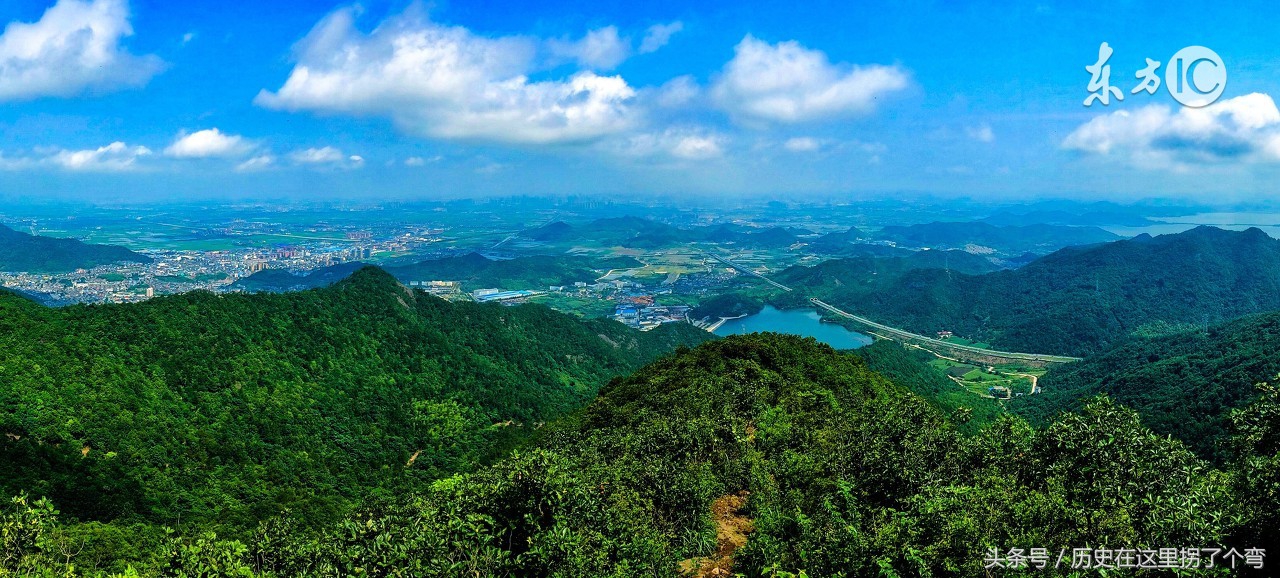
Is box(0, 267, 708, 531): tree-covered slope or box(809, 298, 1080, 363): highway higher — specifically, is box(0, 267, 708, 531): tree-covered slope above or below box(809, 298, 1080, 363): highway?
above

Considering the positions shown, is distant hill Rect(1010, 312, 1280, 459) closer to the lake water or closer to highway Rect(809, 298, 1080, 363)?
highway Rect(809, 298, 1080, 363)

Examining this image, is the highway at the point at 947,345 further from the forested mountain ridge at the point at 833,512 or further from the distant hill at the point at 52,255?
the distant hill at the point at 52,255

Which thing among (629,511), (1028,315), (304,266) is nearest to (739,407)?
(629,511)

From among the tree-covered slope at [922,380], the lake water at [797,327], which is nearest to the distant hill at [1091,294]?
the lake water at [797,327]

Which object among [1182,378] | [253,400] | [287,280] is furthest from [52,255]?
[1182,378]

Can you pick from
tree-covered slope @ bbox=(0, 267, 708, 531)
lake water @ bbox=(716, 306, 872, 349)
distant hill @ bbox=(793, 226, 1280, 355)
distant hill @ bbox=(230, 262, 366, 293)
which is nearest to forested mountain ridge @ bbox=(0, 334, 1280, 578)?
tree-covered slope @ bbox=(0, 267, 708, 531)

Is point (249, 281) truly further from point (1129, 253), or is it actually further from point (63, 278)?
point (1129, 253)
